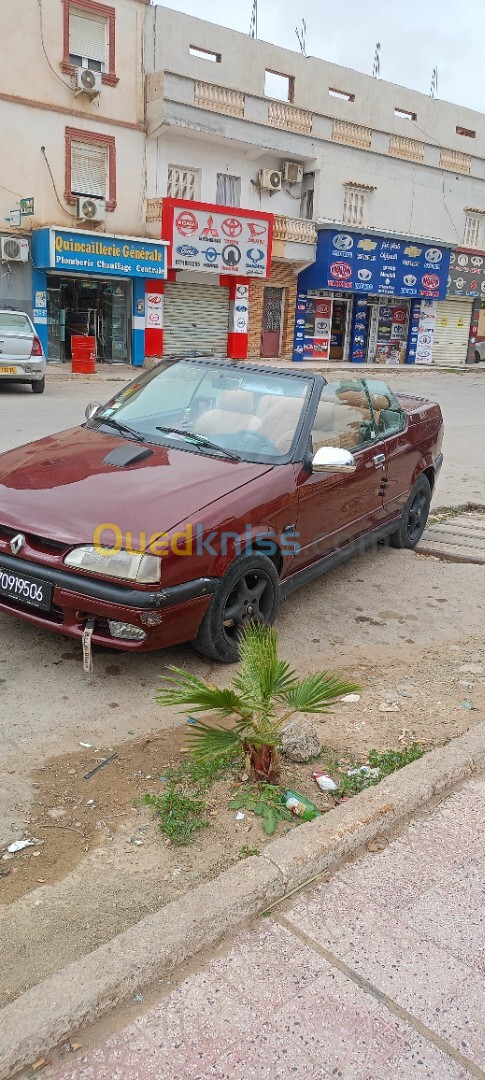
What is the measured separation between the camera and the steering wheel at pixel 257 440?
4.85m

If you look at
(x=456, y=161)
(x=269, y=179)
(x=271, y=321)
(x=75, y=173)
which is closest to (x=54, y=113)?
(x=75, y=173)

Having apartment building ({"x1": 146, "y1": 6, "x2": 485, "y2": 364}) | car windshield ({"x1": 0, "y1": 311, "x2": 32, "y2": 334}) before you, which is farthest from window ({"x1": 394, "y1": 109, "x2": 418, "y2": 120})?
car windshield ({"x1": 0, "y1": 311, "x2": 32, "y2": 334})

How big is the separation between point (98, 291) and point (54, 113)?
457 centimetres

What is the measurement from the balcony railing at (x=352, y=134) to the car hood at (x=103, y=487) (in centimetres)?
2663

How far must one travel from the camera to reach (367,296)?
30.9 metres

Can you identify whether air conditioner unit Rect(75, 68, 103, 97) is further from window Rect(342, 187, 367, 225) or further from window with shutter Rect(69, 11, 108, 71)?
window Rect(342, 187, 367, 225)

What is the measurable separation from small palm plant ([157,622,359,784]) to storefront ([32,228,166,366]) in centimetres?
1984

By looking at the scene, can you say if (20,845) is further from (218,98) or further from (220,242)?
(218,98)

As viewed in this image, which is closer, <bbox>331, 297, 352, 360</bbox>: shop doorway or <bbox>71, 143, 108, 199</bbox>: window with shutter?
<bbox>71, 143, 108, 199</bbox>: window with shutter

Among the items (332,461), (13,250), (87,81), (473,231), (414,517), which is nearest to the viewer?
(332,461)

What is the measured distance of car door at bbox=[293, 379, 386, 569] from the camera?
492cm

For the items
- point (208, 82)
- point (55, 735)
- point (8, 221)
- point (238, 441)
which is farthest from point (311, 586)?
point (208, 82)

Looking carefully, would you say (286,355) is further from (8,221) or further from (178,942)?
(178,942)

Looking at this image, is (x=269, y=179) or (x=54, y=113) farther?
(x=269, y=179)
